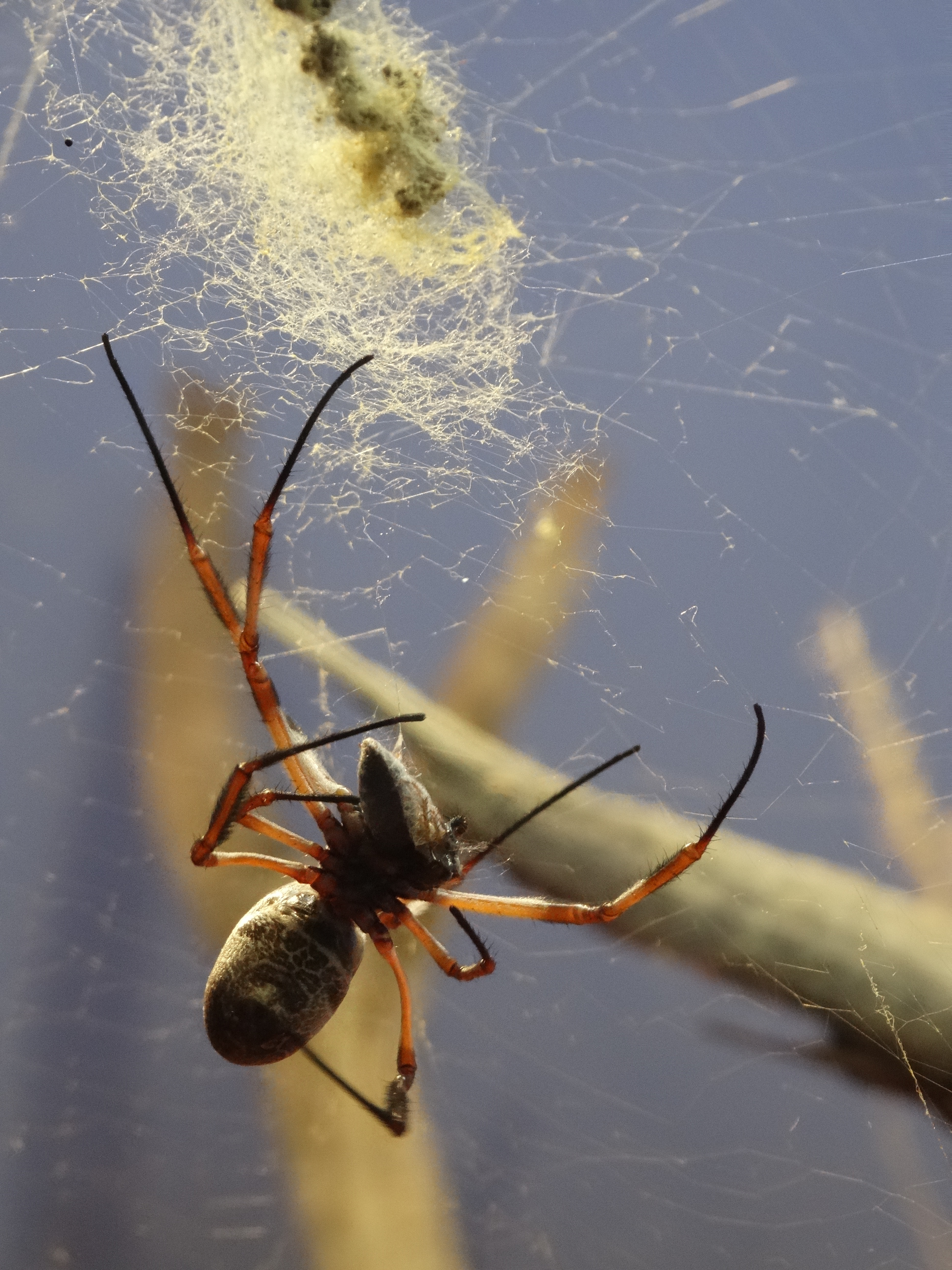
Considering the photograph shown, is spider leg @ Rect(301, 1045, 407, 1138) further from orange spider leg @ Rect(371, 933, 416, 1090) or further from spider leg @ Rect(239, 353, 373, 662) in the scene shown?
spider leg @ Rect(239, 353, 373, 662)

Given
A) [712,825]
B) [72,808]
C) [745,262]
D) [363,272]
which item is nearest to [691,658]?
[712,825]

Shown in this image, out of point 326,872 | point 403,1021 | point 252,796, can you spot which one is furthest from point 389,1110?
point 252,796

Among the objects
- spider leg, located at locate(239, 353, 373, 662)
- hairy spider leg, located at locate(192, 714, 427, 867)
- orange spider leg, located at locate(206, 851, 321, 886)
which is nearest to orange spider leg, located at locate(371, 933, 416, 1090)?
orange spider leg, located at locate(206, 851, 321, 886)

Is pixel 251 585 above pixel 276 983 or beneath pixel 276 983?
above

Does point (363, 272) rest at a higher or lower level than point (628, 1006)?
higher

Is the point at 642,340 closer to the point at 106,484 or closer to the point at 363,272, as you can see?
the point at 363,272

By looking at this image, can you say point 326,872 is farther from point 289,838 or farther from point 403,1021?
point 403,1021
